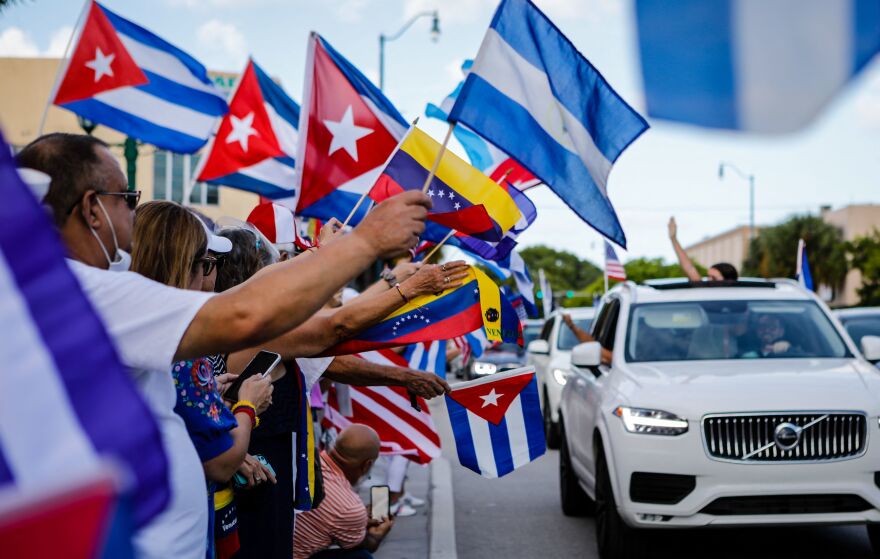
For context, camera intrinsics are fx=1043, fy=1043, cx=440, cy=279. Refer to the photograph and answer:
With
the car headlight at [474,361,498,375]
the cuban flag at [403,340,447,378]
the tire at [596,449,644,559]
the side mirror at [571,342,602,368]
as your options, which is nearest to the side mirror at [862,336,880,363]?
the side mirror at [571,342,602,368]

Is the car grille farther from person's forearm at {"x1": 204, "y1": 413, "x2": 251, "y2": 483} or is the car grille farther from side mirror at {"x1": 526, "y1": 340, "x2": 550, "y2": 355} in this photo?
side mirror at {"x1": 526, "y1": 340, "x2": 550, "y2": 355}

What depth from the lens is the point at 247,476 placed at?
4031mm

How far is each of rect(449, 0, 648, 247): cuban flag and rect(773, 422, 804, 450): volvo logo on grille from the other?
2.71m

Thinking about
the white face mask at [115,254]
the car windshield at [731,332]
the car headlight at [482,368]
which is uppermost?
the white face mask at [115,254]

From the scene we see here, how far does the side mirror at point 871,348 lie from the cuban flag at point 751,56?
232 inches

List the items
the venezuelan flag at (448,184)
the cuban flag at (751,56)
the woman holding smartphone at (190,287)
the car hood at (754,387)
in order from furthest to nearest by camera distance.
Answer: the car hood at (754,387), the venezuelan flag at (448,184), the woman holding smartphone at (190,287), the cuban flag at (751,56)

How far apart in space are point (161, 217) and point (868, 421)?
16.2 ft

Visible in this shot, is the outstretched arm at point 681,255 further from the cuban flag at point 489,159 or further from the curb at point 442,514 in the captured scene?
the curb at point 442,514

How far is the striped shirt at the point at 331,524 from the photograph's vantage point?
529 centimetres

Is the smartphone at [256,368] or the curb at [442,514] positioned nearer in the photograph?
the smartphone at [256,368]

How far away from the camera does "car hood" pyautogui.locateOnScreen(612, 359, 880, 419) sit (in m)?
6.63

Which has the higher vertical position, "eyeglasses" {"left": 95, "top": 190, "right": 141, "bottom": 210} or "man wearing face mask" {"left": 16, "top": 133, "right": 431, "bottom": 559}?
"eyeglasses" {"left": 95, "top": 190, "right": 141, "bottom": 210}

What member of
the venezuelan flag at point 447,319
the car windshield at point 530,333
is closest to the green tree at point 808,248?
the car windshield at point 530,333

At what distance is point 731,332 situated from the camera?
7984mm
